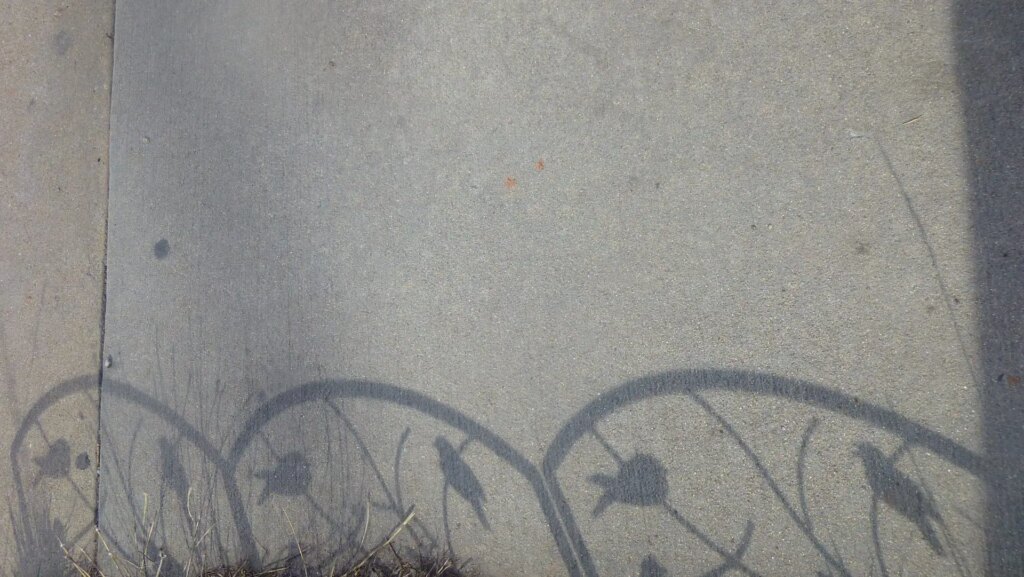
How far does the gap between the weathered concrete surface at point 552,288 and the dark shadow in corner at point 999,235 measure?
0.05 metres

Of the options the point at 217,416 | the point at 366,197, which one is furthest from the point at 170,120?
the point at 217,416

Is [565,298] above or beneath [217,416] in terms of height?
above

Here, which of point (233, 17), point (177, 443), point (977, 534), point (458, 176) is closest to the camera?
point (977, 534)

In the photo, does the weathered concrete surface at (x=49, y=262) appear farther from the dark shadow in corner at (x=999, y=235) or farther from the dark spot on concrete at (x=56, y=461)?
the dark shadow in corner at (x=999, y=235)

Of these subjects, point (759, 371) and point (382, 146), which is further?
point (382, 146)

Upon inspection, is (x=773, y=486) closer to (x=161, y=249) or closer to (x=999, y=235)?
(x=999, y=235)

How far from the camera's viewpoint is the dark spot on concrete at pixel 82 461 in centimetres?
276

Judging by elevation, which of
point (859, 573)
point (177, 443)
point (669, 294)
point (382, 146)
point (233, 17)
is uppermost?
point (233, 17)

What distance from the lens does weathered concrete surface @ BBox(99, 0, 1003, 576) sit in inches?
80.4

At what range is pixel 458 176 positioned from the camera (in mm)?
2479

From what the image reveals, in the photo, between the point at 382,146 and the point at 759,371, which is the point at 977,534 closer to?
the point at 759,371

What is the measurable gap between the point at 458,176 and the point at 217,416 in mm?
1432

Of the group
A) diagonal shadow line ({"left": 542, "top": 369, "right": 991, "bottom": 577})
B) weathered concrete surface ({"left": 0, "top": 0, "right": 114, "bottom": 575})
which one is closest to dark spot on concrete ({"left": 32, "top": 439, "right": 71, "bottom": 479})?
weathered concrete surface ({"left": 0, "top": 0, "right": 114, "bottom": 575})

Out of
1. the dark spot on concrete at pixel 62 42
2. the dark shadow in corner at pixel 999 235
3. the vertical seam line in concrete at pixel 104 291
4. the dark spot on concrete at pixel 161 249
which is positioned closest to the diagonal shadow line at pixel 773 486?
the dark shadow in corner at pixel 999 235
